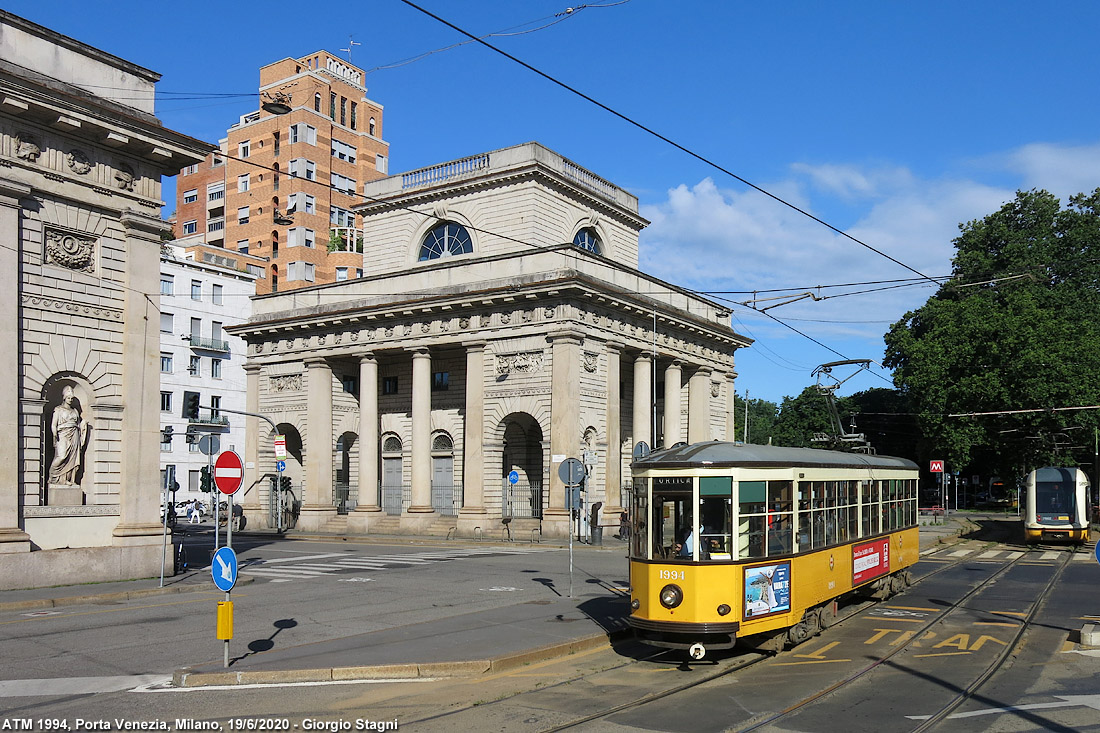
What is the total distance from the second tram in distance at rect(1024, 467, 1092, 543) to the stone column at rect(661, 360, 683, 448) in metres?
15.0

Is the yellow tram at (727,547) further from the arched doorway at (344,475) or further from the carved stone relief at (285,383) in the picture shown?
the carved stone relief at (285,383)

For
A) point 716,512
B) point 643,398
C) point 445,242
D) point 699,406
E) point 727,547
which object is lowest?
point 727,547

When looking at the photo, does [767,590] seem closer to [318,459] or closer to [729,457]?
[729,457]

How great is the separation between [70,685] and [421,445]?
30197 millimetres

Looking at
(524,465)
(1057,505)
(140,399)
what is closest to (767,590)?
(140,399)

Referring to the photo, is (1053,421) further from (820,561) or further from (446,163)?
(820,561)

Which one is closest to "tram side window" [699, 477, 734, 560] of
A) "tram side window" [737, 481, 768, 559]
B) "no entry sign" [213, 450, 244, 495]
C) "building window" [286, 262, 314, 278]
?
"tram side window" [737, 481, 768, 559]

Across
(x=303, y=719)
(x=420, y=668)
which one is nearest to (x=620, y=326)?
(x=420, y=668)

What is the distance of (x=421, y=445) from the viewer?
4128cm

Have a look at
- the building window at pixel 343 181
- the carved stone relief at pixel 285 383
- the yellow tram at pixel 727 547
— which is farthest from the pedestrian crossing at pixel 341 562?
the building window at pixel 343 181

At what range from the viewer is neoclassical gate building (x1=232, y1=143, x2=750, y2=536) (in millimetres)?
38688

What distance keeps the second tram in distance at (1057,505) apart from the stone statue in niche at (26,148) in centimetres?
3467

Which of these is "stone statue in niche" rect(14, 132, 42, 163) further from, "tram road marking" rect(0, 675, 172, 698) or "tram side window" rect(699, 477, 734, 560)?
"tram side window" rect(699, 477, 734, 560)

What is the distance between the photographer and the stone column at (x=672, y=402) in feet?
146
